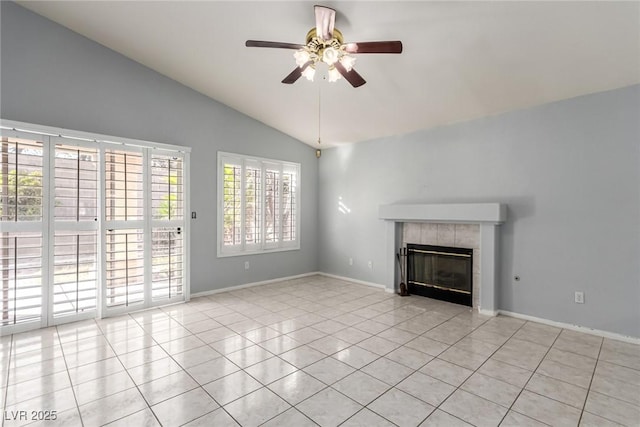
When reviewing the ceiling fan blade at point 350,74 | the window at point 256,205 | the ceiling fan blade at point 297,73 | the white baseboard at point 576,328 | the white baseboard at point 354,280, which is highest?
the ceiling fan blade at point 297,73

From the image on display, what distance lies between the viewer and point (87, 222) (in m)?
3.85

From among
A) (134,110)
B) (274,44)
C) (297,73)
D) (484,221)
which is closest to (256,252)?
(134,110)

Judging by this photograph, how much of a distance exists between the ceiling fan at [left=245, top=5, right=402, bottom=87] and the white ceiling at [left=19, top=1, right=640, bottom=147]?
372 mm

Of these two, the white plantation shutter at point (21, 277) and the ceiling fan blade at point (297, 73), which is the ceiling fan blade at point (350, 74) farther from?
the white plantation shutter at point (21, 277)

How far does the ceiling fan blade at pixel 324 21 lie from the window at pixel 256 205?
310 centimetres

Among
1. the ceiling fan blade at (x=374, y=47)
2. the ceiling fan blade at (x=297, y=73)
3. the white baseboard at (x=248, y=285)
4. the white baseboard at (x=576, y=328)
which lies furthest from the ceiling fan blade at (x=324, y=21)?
the white baseboard at (x=248, y=285)

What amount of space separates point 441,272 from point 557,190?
71.9 inches

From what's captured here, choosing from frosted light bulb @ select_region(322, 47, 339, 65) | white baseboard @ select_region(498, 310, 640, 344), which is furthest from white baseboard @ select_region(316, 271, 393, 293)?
frosted light bulb @ select_region(322, 47, 339, 65)

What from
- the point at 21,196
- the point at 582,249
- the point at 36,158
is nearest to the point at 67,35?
the point at 36,158

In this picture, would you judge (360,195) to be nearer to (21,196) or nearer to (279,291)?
(279,291)

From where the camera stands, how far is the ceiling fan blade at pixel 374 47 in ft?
7.95

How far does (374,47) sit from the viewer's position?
2.48 metres

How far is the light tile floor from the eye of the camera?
2100mm

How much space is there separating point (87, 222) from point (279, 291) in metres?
2.86
